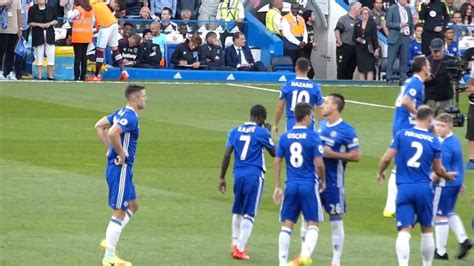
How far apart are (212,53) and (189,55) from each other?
60 centimetres

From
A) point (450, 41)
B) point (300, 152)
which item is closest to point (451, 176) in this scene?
point (300, 152)

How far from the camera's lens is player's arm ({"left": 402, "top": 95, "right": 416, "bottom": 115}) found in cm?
1753

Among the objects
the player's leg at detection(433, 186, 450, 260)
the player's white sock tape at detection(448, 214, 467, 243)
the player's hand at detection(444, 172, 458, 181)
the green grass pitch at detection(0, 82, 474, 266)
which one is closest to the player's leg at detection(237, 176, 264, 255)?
the green grass pitch at detection(0, 82, 474, 266)

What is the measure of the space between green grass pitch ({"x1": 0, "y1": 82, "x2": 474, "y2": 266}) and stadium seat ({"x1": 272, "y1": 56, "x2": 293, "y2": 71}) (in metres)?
3.47

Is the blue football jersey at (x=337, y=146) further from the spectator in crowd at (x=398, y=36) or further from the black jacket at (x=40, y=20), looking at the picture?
the spectator in crowd at (x=398, y=36)

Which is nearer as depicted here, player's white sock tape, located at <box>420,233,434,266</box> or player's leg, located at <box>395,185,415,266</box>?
player's leg, located at <box>395,185,415,266</box>

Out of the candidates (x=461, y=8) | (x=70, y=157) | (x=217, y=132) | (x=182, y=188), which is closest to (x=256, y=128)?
(x=182, y=188)

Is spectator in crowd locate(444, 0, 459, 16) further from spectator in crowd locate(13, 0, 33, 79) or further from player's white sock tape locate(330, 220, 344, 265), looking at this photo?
player's white sock tape locate(330, 220, 344, 265)

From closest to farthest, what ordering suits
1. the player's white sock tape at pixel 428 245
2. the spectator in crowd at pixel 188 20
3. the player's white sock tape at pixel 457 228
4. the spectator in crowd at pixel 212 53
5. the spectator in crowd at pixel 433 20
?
the player's white sock tape at pixel 428 245
the player's white sock tape at pixel 457 228
the spectator in crowd at pixel 212 53
the spectator in crowd at pixel 433 20
the spectator in crowd at pixel 188 20

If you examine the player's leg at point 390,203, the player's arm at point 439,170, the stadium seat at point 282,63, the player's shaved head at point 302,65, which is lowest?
the stadium seat at point 282,63

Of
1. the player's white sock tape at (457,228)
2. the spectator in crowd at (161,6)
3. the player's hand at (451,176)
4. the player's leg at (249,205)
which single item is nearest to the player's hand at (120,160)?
the player's leg at (249,205)

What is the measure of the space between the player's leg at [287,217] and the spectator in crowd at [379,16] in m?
23.2

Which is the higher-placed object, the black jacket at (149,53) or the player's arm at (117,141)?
the player's arm at (117,141)

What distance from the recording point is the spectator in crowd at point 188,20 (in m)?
35.9
